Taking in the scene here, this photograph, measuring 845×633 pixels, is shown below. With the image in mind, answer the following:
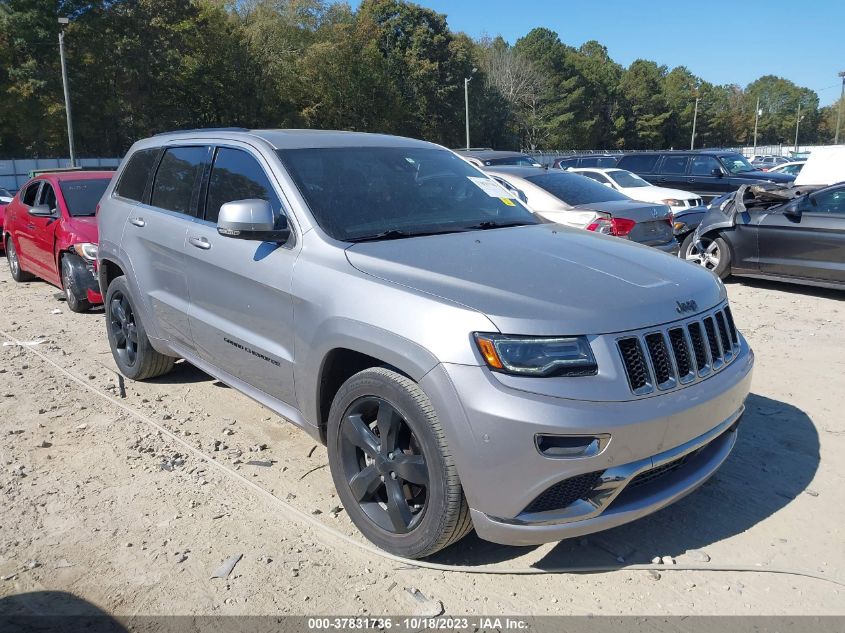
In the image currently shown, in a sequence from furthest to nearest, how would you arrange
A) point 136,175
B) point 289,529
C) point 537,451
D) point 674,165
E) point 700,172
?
point 674,165 → point 700,172 → point 136,175 → point 289,529 → point 537,451

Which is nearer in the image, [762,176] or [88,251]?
[88,251]

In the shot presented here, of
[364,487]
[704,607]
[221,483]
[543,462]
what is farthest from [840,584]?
[221,483]

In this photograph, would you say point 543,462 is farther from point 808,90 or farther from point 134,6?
point 808,90

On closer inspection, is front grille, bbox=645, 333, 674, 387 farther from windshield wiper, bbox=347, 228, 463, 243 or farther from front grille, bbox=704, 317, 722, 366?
windshield wiper, bbox=347, 228, 463, 243

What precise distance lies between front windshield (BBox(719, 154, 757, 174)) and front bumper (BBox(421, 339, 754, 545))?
660 inches

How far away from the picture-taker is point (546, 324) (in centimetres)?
265

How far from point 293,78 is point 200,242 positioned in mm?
56754

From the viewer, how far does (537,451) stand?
256 centimetres

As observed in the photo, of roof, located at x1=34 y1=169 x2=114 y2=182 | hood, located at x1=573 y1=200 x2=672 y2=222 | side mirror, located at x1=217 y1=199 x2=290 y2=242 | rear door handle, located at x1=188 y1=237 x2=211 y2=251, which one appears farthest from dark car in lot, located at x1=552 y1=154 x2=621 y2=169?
side mirror, located at x1=217 y1=199 x2=290 y2=242

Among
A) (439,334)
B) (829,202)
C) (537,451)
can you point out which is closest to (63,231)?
(439,334)

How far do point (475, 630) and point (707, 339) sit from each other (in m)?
1.58

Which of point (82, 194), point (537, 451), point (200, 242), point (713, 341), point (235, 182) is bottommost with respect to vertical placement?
point (537, 451)

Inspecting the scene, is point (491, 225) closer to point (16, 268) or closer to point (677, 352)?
point (677, 352)

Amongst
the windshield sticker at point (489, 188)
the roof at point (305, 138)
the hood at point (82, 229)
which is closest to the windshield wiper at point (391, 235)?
the windshield sticker at point (489, 188)
